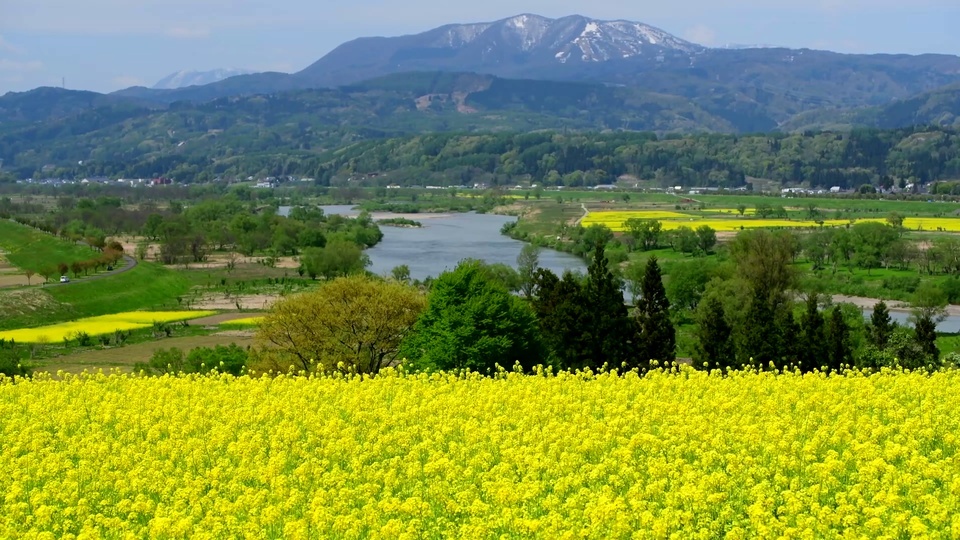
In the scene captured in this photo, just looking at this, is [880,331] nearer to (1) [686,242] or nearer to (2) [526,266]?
(2) [526,266]

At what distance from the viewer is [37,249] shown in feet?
361

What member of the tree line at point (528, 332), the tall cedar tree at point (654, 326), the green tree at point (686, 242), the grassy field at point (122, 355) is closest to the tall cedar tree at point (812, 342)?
the tree line at point (528, 332)

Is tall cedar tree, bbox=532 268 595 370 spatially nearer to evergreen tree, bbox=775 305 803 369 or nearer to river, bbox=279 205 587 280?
evergreen tree, bbox=775 305 803 369

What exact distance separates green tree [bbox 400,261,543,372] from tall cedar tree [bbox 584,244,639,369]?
357 centimetres

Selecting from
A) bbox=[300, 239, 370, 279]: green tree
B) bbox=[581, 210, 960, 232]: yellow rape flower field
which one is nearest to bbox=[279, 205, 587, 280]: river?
bbox=[300, 239, 370, 279]: green tree

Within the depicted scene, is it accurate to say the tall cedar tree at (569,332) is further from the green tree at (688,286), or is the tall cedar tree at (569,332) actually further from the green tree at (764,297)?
the green tree at (688,286)

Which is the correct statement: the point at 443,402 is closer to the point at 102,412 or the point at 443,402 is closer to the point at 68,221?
the point at 102,412

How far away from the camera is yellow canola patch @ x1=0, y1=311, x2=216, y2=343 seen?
66250 millimetres

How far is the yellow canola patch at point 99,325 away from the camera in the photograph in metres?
66.2

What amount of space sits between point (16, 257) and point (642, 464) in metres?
103

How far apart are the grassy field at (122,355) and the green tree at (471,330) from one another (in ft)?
61.6

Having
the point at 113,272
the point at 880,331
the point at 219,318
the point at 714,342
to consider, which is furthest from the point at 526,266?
the point at 714,342

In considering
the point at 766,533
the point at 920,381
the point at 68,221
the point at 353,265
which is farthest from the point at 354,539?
the point at 68,221

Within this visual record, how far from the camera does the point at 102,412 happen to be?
735 inches
